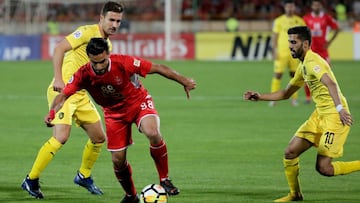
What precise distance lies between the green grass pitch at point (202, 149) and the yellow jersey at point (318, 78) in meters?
1.03

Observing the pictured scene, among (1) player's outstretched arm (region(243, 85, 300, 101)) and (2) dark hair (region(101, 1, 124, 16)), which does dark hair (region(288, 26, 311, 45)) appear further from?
(2) dark hair (region(101, 1, 124, 16))

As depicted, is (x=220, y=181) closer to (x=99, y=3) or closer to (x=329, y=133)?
(x=329, y=133)

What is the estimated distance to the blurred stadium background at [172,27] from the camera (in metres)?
34.5

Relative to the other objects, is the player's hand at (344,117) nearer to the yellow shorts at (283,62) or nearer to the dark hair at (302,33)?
the dark hair at (302,33)

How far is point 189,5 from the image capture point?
44406 mm

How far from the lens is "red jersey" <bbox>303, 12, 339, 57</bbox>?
1998 cm

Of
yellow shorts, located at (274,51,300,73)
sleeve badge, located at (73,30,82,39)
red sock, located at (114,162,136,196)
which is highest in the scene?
sleeve badge, located at (73,30,82,39)

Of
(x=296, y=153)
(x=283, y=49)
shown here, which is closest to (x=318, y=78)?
(x=296, y=153)

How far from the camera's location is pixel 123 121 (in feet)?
29.9

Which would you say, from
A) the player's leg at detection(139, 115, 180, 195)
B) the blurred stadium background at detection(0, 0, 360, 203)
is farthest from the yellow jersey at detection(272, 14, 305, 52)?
the player's leg at detection(139, 115, 180, 195)

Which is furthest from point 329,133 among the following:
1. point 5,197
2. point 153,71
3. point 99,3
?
point 99,3

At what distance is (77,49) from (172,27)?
25847 mm

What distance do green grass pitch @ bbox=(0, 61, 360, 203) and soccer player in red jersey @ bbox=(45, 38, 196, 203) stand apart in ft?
2.11

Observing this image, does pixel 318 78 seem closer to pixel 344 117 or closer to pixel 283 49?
pixel 344 117
